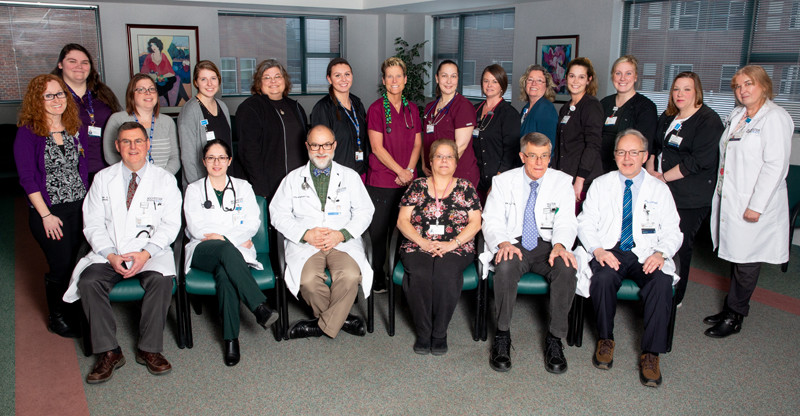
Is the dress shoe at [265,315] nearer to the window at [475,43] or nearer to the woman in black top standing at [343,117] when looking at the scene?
the woman in black top standing at [343,117]

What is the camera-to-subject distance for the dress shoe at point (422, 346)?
3490 mm

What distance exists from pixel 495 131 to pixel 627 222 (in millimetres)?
1137

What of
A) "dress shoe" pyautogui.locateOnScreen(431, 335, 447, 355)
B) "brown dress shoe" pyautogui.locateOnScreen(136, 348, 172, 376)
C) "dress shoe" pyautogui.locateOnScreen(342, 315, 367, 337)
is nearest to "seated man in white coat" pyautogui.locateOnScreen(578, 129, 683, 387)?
"dress shoe" pyautogui.locateOnScreen(431, 335, 447, 355)

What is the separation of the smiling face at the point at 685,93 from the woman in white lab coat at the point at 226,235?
2853 mm

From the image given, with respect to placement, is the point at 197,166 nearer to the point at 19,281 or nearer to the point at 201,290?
the point at 201,290

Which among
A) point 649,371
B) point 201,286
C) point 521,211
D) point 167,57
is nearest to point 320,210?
point 201,286

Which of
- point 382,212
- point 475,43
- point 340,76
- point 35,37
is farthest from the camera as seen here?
point 475,43

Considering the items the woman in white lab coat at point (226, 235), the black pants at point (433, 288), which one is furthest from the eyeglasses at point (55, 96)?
the black pants at point (433, 288)

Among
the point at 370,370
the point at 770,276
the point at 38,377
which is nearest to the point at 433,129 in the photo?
the point at 370,370

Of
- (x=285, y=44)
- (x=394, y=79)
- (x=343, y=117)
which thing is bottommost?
(x=343, y=117)

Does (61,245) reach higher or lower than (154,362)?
higher

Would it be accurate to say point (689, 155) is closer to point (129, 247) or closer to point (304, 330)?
point (304, 330)

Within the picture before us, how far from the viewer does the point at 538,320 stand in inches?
156

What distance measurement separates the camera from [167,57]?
9273mm
